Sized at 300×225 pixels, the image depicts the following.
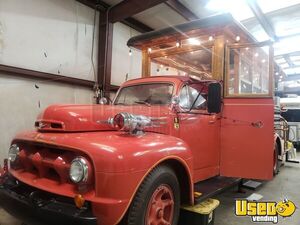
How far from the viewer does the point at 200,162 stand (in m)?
3.19

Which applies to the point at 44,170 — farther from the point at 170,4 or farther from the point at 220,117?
the point at 170,4

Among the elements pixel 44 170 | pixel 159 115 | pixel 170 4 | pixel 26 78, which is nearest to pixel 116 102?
pixel 159 115

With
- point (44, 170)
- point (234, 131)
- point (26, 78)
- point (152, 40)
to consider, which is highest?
point (152, 40)

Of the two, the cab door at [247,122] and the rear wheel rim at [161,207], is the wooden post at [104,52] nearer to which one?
the cab door at [247,122]

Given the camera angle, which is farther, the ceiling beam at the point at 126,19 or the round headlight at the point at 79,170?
the ceiling beam at the point at 126,19

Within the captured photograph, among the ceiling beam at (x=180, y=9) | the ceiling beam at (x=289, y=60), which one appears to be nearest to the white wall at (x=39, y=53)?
the ceiling beam at (x=180, y=9)

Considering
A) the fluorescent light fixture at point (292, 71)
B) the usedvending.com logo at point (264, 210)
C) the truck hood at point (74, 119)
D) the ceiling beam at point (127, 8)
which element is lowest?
the usedvending.com logo at point (264, 210)

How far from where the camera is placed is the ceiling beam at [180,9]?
20.3ft

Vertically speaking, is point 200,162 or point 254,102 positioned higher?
point 254,102

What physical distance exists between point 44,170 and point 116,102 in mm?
1542

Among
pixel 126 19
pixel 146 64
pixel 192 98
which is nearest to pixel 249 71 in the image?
pixel 192 98

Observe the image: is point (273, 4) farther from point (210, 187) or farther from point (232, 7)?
point (210, 187)

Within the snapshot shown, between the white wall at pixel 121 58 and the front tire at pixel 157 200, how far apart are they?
499 centimetres

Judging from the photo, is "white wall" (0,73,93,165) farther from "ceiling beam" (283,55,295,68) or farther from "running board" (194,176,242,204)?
"ceiling beam" (283,55,295,68)
